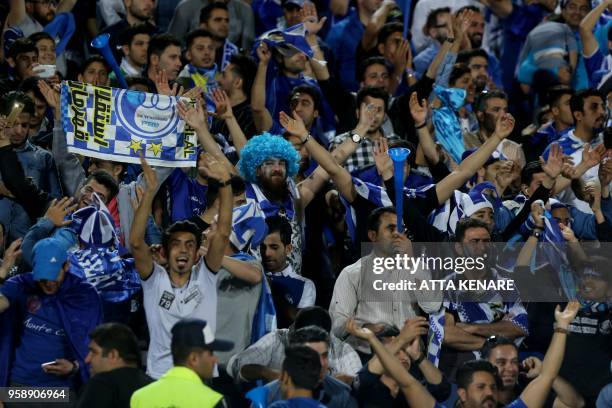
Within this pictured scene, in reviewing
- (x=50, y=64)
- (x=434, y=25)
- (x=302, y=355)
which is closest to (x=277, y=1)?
(x=434, y=25)

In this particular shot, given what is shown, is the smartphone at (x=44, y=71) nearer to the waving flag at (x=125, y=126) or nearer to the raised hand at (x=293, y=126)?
the waving flag at (x=125, y=126)

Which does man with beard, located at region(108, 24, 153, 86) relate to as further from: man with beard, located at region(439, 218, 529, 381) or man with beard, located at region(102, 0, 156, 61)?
man with beard, located at region(439, 218, 529, 381)

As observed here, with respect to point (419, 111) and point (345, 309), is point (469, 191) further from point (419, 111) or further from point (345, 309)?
point (345, 309)

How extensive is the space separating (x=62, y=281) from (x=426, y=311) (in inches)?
97.5

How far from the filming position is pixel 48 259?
959 cm

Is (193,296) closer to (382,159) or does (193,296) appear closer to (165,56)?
(382,159)

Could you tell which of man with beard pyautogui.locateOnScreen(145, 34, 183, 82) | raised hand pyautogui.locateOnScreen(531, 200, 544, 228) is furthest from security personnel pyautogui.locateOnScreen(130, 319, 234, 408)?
man with beard pyautogui.locateOnScreen(145, 34, 183, 82)

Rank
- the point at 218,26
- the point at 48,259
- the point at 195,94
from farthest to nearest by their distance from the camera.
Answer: the point at 218,26, the point at 195,94, the point at 48,259

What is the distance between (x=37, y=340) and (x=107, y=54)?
3.22 m

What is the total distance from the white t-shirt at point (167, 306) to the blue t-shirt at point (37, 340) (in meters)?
0.64

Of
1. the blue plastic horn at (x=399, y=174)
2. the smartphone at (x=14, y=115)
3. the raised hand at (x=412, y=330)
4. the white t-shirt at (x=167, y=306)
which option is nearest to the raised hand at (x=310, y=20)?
the blue plastic horn at (x=399, y=174)

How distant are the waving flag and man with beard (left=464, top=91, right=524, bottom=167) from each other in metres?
2.78

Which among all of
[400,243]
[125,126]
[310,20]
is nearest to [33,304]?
[125,126]

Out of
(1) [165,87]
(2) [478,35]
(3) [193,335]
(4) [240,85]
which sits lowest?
(3) [193,335]
